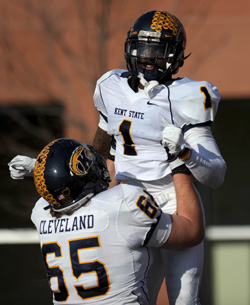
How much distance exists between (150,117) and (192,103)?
0.19 metres

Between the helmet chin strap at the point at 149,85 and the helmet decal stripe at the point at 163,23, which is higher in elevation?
the helmet decal stripe at the point at 163,23

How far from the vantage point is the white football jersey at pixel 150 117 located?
9.10 ft

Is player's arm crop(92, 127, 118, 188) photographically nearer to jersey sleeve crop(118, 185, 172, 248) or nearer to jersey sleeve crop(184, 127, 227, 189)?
jersey sleeve crop(184, 127, 227, 189)

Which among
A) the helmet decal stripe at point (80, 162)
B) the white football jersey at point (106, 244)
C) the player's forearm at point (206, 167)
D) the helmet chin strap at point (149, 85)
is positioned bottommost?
the white football jersey at point (106, 244)

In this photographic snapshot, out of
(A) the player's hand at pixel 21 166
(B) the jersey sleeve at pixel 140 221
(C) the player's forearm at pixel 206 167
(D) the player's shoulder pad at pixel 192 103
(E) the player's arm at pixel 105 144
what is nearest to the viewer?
(B) the jersey sleeve at pixel 140 221

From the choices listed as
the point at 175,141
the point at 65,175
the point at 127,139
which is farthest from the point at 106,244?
the point at 127,139

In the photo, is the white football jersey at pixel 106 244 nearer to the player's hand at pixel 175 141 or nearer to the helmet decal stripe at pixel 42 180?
the helmet decal stripe at pixel 42 180

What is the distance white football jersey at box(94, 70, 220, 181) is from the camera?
→ 2773 millimetres

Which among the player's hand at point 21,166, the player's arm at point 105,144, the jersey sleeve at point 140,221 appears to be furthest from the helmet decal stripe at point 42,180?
the player's arm at point 105,144

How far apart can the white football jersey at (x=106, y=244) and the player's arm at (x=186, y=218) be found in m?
0.06

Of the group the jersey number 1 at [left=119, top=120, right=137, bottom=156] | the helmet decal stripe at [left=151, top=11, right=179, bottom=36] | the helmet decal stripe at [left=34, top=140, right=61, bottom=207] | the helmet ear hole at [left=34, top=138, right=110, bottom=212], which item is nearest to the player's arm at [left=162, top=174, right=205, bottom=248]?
the jersey number 1 at [left=119, top=120, right=137, bottom=156]

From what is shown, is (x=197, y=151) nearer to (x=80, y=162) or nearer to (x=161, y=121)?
(x=161, y=121)

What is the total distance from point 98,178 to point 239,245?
3.97 metres

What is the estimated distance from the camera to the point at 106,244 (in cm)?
247
